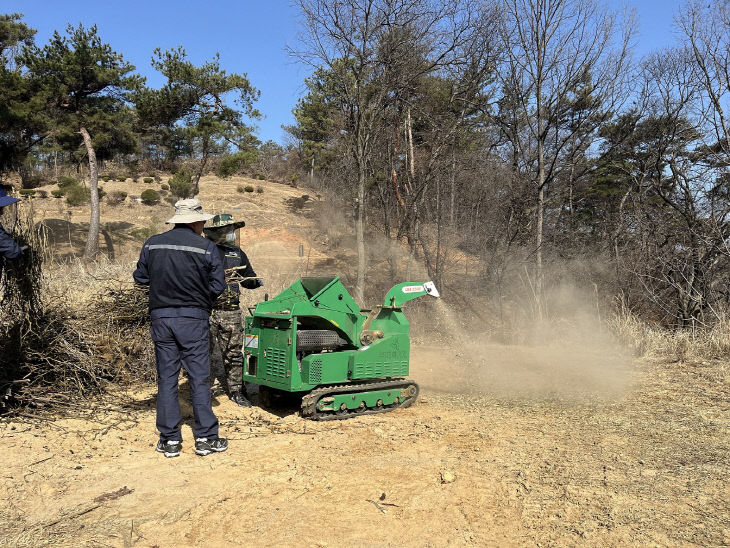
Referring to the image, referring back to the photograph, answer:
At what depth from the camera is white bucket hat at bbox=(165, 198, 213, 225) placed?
4715 mm

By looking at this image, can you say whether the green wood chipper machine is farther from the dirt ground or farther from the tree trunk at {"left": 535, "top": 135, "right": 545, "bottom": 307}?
the tree trunk at {"left": 535, "top": 135, "right": 545, "bottom": 307}

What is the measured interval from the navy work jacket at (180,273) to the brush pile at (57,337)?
151 centimetres

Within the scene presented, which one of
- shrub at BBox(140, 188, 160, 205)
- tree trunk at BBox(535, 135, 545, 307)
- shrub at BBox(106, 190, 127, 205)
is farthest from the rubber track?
shrub at BBox(106, 190, 127, 205)

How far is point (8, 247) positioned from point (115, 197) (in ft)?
104

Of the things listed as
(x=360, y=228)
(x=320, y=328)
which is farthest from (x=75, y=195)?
(x=320, y=328)

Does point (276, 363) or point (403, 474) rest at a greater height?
point (276, 363)

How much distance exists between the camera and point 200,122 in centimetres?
2534

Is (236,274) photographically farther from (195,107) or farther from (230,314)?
(195,107)

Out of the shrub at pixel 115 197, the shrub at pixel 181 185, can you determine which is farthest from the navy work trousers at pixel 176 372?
the shrub at pixel 115 197

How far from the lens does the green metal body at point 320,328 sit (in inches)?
218

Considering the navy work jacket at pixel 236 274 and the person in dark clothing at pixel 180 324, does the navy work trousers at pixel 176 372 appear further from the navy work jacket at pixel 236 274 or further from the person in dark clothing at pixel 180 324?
the navy work jacket at pixel 236 274

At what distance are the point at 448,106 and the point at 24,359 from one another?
11.6 m

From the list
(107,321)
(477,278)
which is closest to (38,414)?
(107,321)

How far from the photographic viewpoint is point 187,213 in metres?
4.80
